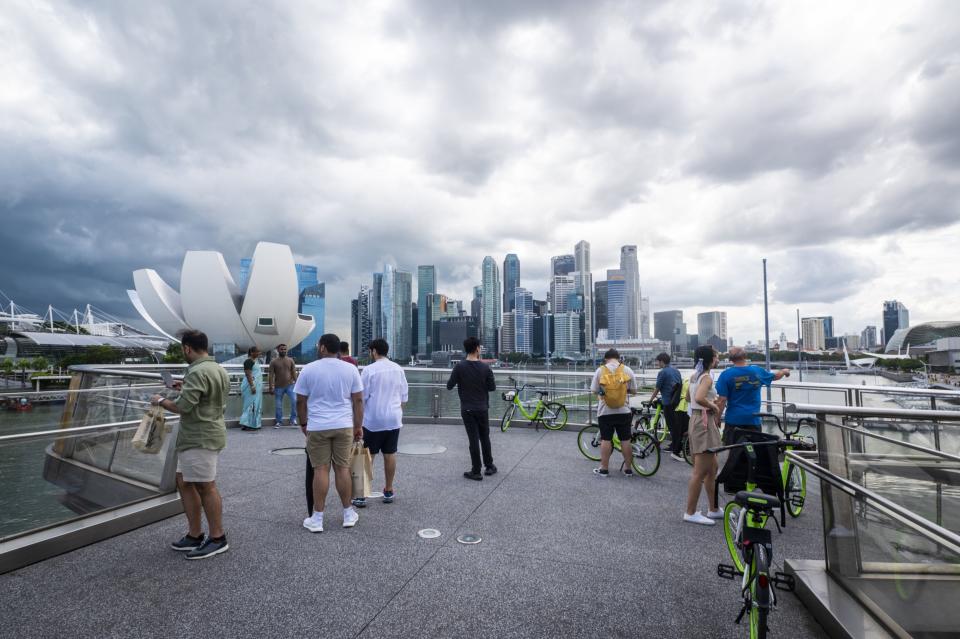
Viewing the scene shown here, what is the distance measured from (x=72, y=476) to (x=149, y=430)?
2.59ft

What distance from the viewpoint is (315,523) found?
387 cm

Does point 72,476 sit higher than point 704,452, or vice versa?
point 704,452

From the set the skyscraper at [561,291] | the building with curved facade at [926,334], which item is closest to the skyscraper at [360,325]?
the skyscraper at [561,291]

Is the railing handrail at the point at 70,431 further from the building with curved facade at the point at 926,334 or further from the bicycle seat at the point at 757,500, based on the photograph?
the building with curved facade at the point at 926,334

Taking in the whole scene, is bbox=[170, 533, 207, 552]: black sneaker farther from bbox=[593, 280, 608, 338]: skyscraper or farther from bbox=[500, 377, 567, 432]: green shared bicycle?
bbox=[593, 280, 608, 338]: skyscraper

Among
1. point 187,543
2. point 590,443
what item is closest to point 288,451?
point 187,543

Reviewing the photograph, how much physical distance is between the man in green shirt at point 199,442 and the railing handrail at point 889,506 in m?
3.81

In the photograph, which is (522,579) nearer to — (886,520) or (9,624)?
(886,520)

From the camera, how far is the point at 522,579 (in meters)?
3.02

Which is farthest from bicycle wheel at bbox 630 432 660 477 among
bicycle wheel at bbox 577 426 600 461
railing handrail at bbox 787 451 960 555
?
railing handrail at bbox 787 451 960 555

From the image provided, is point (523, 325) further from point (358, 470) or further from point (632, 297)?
point (358, 470)

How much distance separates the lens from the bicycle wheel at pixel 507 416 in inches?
364

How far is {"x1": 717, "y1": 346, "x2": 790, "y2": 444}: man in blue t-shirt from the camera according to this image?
438 cm

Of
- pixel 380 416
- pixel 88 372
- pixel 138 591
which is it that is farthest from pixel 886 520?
pixel 88 372
